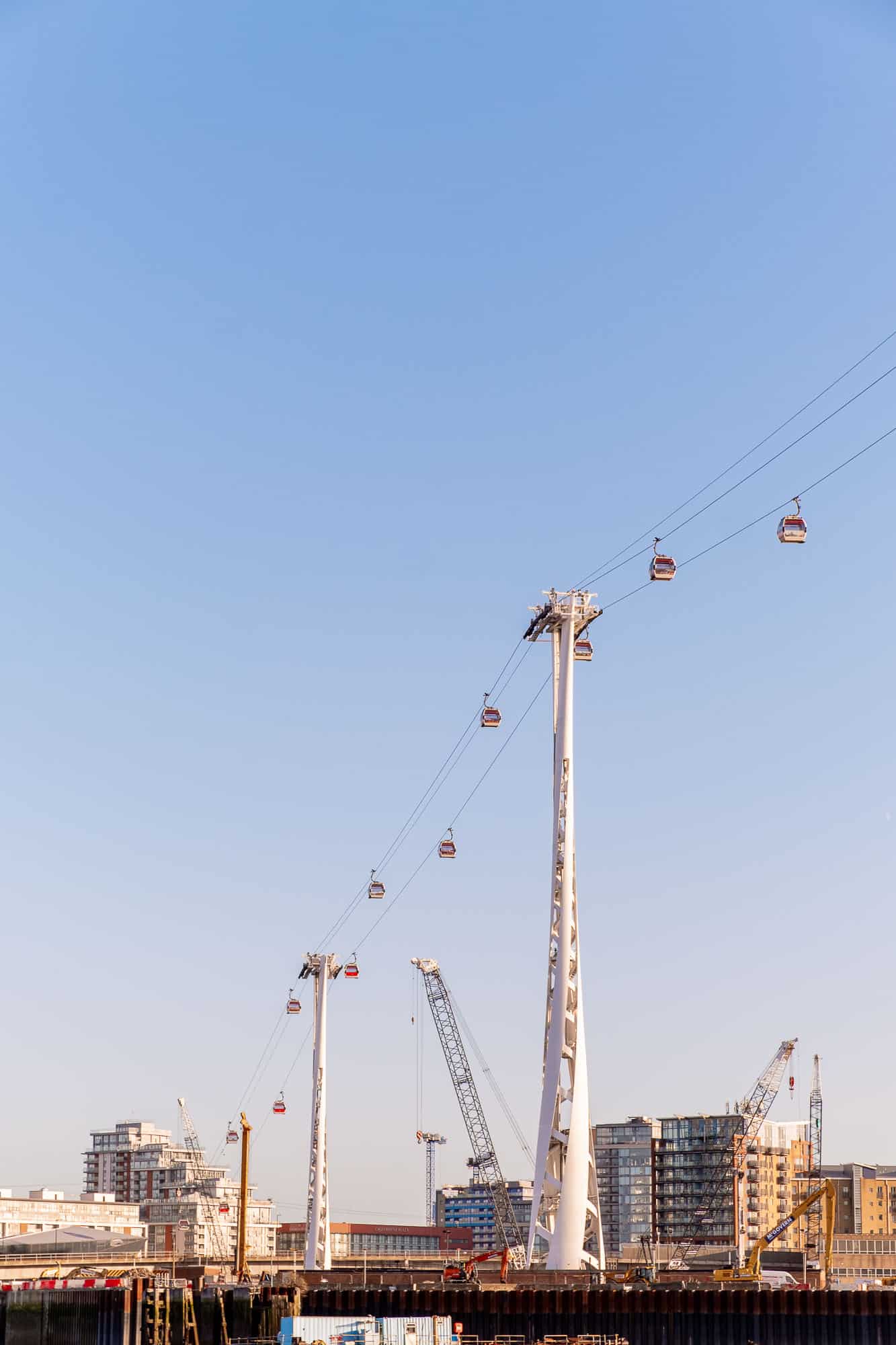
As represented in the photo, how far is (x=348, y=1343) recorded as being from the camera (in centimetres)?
5553

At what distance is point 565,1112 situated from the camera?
57.1m

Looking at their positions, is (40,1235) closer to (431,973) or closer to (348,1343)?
(431,973)

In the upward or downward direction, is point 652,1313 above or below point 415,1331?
above

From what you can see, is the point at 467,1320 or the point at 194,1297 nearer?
the point at 467,1320

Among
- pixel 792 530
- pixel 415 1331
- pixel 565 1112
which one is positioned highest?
pixel 792 530

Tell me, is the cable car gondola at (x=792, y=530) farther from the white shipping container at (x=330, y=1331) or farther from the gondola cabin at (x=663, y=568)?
the white shipping container at (x=330, y=1331)

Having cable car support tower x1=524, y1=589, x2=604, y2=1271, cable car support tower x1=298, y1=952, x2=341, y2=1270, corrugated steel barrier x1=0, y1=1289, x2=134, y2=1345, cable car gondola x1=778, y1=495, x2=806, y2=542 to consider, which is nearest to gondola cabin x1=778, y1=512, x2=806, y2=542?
cable car gondola x1=778, y1=495, x2=806, y2=542

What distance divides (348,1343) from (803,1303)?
673 inches

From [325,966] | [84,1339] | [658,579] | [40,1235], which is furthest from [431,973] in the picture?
[658,579]

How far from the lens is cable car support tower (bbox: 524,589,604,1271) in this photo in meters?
57.1

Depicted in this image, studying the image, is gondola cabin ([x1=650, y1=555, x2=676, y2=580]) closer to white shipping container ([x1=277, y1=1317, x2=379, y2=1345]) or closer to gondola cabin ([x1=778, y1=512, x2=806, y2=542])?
gondola cabin ([x1=778, y1=512, x2=806, y2=542])

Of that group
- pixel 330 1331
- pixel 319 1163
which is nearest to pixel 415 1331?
pixel 330 1331

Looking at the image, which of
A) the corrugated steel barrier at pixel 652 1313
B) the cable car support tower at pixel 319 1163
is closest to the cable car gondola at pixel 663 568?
the corrugated steel barrier at pixel 652 1313

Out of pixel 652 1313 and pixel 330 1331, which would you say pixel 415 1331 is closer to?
pixel 330 1331
